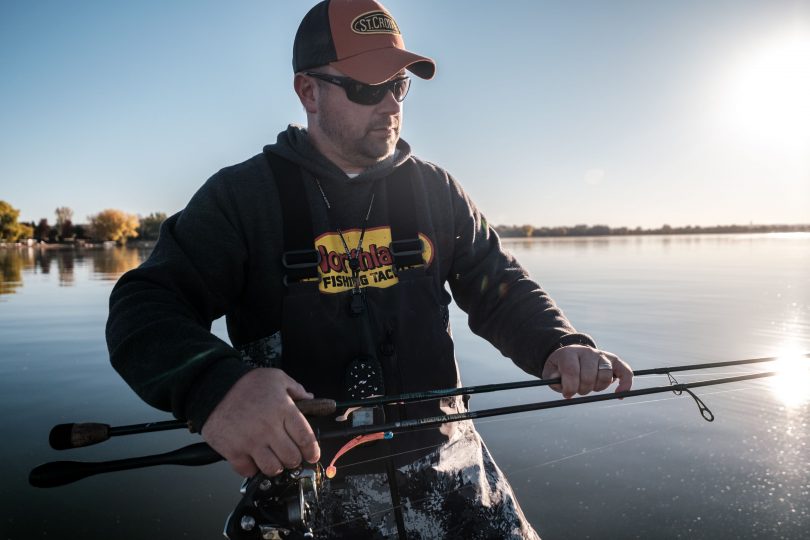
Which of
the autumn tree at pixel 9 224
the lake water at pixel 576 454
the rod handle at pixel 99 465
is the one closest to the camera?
the rod handle at pixel 99 465

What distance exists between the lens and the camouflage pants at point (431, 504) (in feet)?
6.64

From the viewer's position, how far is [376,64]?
2.38 m

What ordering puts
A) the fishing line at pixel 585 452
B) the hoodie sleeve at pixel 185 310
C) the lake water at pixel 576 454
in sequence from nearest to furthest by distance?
the hoodie sleeve at pixel 185 310, the lake water at pixel 576 454, the fishing line at pixel 585 452

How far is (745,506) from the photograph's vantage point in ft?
12.4

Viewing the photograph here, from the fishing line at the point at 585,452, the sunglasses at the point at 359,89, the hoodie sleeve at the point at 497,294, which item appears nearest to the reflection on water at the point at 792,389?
the fishing line at the point at 585,452

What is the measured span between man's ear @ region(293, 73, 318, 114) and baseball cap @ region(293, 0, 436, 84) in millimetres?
53

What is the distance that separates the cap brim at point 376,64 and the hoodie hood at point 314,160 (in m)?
0.37

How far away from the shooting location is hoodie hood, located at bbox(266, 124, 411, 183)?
231 cm

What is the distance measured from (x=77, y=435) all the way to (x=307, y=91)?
178 cm

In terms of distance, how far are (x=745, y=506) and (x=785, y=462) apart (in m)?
0.97

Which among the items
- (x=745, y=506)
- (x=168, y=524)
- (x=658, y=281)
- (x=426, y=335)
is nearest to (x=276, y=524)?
(x=426, y=335)

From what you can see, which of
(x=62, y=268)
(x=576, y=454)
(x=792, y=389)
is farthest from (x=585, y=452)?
(x=62, y=268)

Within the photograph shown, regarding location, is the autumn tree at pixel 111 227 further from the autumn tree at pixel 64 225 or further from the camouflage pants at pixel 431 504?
the camouflage pants at pixel 431 504

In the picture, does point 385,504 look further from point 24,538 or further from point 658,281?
point 658,281
